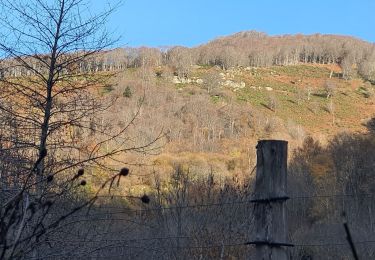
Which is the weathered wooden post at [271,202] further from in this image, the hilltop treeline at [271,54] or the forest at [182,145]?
the hilltop treeline at [271,54]

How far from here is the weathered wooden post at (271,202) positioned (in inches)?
149

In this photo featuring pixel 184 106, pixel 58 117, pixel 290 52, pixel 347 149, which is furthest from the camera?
pixel 290 52

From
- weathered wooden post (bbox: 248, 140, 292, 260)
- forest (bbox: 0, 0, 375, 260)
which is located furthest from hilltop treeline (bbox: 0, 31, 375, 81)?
weathered wooden post (bbox: 248, 140, 292, 260)

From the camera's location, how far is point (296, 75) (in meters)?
108

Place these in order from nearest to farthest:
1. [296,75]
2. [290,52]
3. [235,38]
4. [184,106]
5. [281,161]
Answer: [281,161]
[184,106]
[296,75]
[290,52]
[235,38]

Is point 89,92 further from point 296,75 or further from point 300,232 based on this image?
point 296,75

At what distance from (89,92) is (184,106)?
6809 centimetres

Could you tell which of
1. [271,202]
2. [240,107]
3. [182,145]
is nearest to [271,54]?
[240,107]

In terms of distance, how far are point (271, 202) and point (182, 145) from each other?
182 feet

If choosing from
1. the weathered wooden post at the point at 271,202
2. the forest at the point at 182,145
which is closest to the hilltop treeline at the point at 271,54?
the forest at the point at 182,145

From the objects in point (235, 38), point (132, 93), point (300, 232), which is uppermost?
point (235, 38)

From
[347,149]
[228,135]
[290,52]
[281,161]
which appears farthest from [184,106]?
[281,161]

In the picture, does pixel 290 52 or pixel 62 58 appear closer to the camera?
pixel 62 58

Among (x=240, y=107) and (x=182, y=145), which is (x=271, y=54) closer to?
(x=240, y=107)
